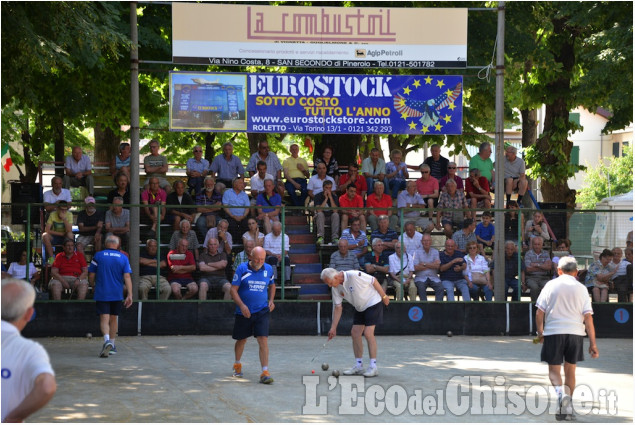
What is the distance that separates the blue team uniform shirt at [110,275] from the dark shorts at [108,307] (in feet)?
0.25

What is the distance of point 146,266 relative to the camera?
18156 mm

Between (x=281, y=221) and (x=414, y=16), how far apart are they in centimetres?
500

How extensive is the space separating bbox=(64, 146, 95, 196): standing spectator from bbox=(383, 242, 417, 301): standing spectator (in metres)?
7.21

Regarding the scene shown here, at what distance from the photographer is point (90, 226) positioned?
1816 cm

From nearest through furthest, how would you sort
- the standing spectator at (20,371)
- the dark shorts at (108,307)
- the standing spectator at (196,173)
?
the standing spectator at (20,371) → the dark shorts at (108,307) → the standing spectator at (196,173)

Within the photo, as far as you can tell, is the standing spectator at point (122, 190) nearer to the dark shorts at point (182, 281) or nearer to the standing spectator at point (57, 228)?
the standing spectator at point (57, 228)

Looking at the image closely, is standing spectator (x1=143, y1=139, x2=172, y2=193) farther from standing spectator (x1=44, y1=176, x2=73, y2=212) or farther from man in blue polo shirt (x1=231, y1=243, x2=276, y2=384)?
man in blue polo shirt (x1=231, y1=243, x2=276, y2=384)

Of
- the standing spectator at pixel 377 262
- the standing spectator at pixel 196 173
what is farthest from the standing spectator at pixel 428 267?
the standing spectator at pixel 196 173

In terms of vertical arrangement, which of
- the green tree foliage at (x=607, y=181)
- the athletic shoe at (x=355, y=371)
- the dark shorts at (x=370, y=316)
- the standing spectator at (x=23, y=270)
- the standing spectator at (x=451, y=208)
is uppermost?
the green tree foliage at (x=607, y=181)

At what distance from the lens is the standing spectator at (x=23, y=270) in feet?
57.0

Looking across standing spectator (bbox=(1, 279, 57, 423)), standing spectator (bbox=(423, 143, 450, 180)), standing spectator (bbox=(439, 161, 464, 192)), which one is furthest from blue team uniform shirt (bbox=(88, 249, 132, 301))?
standing spectator (bbox=(1, 279, 57, 423))

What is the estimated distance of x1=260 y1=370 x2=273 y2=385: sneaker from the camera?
40.5 feet

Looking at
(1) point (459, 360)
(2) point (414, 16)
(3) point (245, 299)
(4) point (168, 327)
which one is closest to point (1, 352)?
(3) point (245, 299)

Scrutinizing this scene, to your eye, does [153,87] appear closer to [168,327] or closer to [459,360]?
[168,327]
